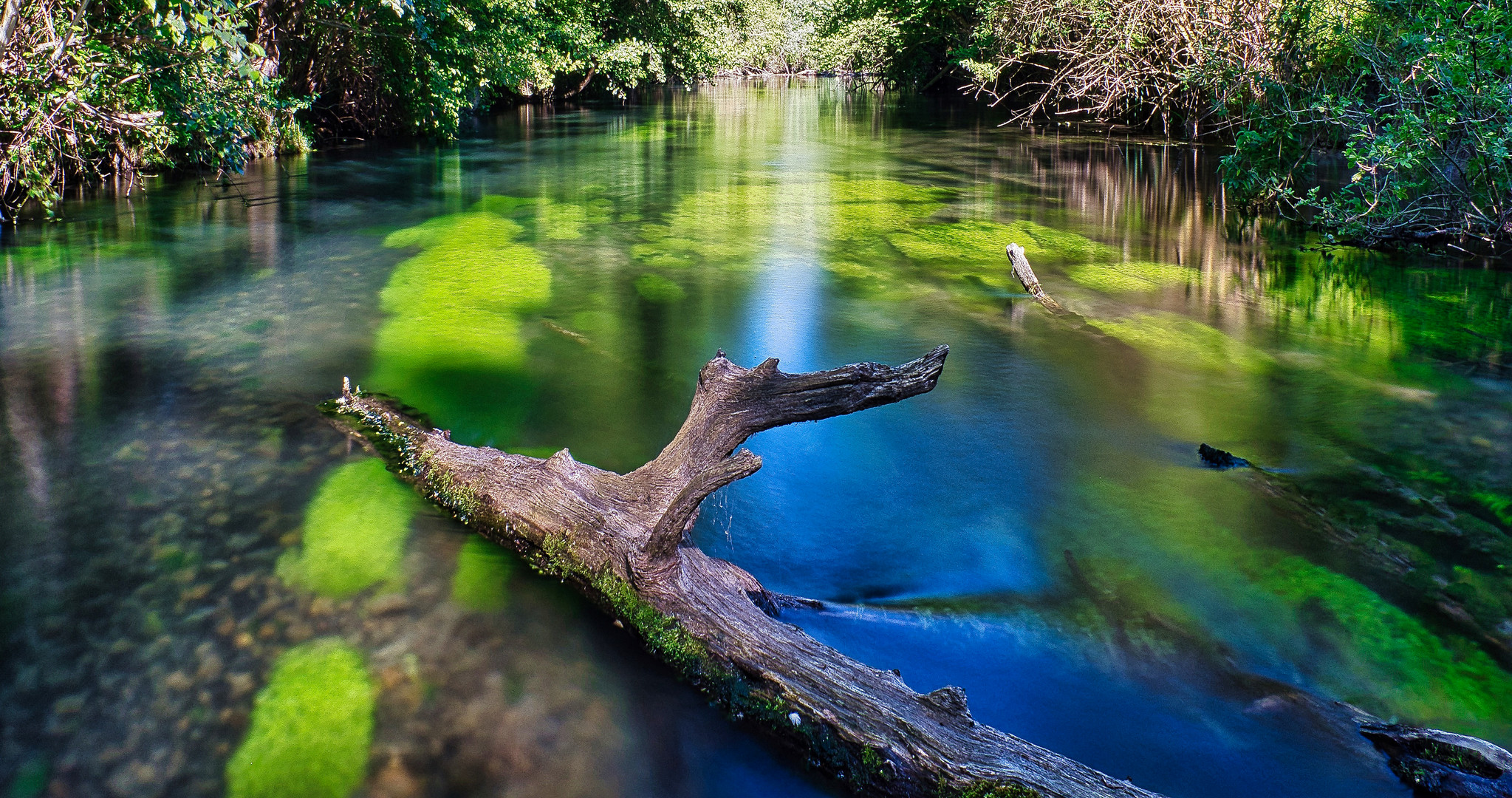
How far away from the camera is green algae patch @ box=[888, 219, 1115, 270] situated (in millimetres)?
12781

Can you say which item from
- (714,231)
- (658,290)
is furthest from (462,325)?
(714,231)

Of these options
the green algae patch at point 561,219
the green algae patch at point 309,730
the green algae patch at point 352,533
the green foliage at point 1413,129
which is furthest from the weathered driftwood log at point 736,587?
the green foliage at point 1413,129

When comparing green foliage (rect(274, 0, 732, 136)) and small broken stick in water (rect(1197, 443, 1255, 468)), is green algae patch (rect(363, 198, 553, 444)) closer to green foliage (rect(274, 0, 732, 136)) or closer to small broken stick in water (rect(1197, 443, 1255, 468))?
green foliage (rect(274, 0, 732, 136))

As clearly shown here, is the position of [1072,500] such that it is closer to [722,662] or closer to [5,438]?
[722,662]

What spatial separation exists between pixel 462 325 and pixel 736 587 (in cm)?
607

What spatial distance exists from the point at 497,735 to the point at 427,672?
0.57 meters

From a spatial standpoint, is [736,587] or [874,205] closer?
[736,587]

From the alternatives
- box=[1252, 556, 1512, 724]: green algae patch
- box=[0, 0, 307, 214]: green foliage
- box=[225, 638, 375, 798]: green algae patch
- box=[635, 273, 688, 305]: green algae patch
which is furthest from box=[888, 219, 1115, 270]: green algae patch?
box=[225, 638, 375, 798]: green algae patch

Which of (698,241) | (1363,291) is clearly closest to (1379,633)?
(1363,291)

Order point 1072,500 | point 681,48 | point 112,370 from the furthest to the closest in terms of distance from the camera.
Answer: point 681,48
point 112,370
point 1072,500

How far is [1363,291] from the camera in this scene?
36.5 feet

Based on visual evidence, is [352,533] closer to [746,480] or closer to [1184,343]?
[746,480]

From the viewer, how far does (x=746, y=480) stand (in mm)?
6559

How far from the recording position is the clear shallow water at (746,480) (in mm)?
4055
